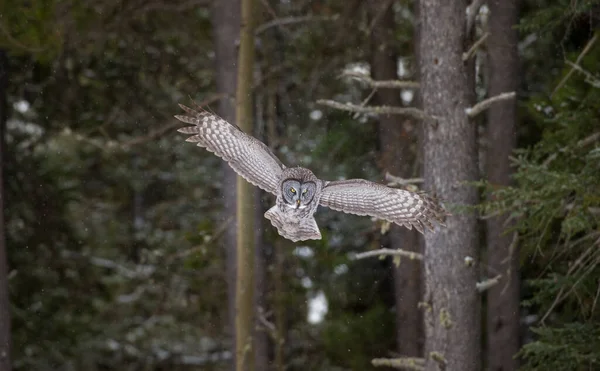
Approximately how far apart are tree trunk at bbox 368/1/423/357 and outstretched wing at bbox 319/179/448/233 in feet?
17.7

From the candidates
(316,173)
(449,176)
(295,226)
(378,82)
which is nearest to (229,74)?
(316,173)

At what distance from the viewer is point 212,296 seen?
42.7ft

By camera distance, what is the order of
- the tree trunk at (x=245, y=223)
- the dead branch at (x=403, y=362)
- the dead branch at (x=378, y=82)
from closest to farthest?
the dead branch at (x=378, y=82)
the dead branch at (x=403, y=362)
the tree trunk at (x=245, y=223)

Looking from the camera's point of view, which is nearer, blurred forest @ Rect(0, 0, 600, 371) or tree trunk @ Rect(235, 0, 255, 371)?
blurred forest @ Rect(0, 0, 600, 371)

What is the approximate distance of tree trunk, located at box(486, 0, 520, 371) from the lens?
10016mm

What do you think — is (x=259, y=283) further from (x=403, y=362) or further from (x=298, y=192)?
(x=298, y=192)

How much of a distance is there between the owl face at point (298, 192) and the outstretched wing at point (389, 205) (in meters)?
0.36

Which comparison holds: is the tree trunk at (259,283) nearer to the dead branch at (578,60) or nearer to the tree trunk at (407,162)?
the tree trunk at (407,162)

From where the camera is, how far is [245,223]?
9.51 metres

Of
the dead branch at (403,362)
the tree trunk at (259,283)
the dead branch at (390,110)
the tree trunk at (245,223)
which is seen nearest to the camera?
the dead branch at (390,110)

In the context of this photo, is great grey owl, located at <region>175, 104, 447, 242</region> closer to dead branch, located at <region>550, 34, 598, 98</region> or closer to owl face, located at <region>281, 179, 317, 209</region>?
owl face, located at <region>281, 179, 317, 209</region>

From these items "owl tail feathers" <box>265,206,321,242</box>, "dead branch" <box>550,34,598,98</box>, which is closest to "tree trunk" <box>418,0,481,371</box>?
"dead branch" <box>550,34,598,98</box>

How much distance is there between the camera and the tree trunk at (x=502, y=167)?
10.0 metres

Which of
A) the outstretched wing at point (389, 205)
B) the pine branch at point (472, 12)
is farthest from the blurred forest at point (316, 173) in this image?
the outstretched wing at point (389, 205)
